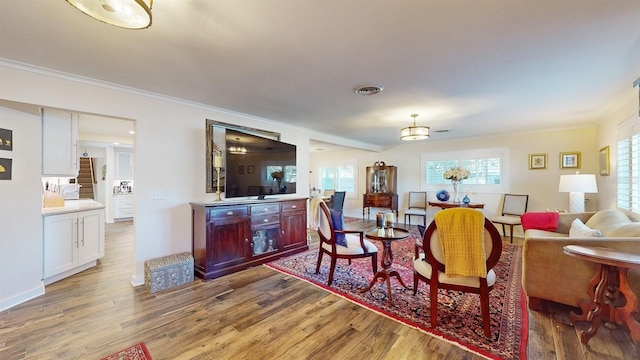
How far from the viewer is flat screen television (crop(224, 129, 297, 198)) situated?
3482 millimetres

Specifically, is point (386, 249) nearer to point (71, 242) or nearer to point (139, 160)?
point (139, 160)

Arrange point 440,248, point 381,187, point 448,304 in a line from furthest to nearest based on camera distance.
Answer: point 381,187 < point 448,304 < point 440,248

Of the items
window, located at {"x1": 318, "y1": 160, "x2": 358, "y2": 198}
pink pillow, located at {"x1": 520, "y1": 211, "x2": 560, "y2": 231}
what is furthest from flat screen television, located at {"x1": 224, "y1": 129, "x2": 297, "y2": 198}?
window, located at {"x1": 318, "y1": 160, "x2": 358, "y2": 198}

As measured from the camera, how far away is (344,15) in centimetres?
163

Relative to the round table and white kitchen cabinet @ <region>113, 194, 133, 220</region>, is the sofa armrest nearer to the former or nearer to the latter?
the round table

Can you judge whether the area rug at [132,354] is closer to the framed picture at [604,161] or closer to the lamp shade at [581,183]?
the lamp shade at [581,183]

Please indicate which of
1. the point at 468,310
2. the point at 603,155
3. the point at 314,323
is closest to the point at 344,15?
the point at 314,323

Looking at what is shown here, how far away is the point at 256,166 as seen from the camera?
12.5 ft

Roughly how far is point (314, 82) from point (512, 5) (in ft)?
5.67

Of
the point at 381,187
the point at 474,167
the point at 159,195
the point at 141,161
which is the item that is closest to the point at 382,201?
the point at 381,187

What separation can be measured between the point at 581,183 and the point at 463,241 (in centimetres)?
360

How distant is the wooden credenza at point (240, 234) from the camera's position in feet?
10.4

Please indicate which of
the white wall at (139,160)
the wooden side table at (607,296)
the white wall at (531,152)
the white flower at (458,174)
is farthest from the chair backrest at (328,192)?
the wooden side table at (607,296)

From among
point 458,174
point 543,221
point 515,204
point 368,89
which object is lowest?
point 543,221
